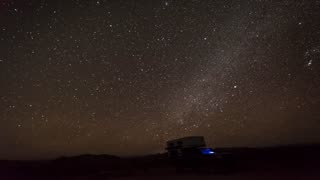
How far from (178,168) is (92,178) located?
4.77 metres

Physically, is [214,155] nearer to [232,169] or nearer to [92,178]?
[232,169]

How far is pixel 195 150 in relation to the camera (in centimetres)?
2372

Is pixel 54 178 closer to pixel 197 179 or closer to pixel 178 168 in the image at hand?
pixel 178 168

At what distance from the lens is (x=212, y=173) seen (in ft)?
67.9

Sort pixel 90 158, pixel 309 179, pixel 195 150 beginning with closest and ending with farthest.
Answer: pixel 309 179 → pixel 195 150 → pixel 90 158

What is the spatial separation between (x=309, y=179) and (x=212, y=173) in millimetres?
5229

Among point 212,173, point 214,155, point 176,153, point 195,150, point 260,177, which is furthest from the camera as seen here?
point 176,153

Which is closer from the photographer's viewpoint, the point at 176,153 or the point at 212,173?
the point at 212,173

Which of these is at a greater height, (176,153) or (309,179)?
(176,153)

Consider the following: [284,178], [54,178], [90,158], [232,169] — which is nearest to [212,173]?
[232,169]

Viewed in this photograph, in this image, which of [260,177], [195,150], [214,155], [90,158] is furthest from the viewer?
[90,158]

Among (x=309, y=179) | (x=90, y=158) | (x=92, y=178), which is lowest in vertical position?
(x=309, y=179)

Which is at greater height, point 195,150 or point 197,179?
point 195,150

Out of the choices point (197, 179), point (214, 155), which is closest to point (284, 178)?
point (197, 179)
